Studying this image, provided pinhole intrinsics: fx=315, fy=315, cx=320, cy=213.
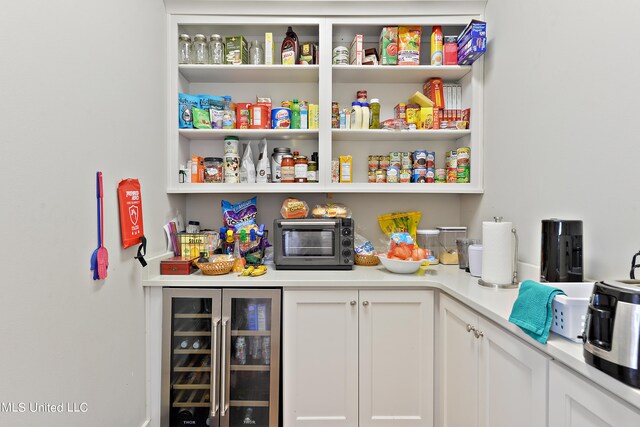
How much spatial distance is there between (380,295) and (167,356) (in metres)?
1.17

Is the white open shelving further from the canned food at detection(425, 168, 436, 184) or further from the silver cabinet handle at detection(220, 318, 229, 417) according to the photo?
the silver cabinet handle at detection(220, 318, 229, 417)

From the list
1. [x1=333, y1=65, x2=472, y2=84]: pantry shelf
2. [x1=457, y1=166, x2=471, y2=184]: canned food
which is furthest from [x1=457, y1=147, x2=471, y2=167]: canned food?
[x1=333, y1=65, x2=472, y2=84]: pantry shelf

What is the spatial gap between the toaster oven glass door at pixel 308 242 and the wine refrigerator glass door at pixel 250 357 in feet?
1.03

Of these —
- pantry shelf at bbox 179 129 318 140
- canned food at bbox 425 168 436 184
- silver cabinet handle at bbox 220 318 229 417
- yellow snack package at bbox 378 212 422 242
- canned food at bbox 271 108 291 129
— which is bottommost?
silver cabinet handle at bbox 220 318 229 417

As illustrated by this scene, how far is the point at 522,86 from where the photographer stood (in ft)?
5.17

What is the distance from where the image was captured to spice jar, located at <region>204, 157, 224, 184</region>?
6.68 ft

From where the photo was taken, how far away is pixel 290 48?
6.51 feet

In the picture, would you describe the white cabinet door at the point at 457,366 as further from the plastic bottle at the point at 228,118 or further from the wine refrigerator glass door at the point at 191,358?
the plastic bottle at the point at 228,118

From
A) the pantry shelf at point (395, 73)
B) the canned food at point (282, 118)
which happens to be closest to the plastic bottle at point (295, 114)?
the canned food at point (282, 118)

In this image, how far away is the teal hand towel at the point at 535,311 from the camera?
2.89ft

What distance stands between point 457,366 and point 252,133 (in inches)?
67.5

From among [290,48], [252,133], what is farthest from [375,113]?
[252,133]

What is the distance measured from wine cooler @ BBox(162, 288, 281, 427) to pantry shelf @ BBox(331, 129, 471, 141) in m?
1.09

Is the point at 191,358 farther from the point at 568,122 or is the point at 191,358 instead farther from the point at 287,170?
the point at 568,122
